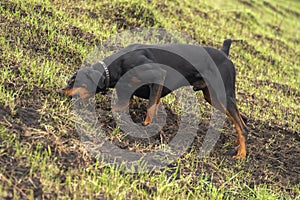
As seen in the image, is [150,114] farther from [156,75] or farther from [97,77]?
[97,77]

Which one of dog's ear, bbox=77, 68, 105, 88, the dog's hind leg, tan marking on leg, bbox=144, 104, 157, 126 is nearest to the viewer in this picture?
dog's ear, bbox=77, 68, 105, 88

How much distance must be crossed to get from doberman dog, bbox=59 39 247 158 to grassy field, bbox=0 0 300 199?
32cm

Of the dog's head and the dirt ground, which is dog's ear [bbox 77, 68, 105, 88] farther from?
the dirt ground

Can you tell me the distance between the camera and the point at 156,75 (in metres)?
5.38

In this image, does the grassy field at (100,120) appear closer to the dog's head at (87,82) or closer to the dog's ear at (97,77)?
the dog's head at (87,82)

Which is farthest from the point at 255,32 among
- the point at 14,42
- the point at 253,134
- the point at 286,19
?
the point at 14,42

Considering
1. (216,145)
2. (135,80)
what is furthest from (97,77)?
(216,145)

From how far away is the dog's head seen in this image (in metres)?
5.09

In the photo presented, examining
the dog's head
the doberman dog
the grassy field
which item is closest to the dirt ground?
the grassy field

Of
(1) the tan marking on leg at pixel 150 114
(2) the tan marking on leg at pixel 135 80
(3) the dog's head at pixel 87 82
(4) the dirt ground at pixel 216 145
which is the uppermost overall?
(2) the tan marking on leg at pixel 135 80

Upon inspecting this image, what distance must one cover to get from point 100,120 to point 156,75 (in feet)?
2.96

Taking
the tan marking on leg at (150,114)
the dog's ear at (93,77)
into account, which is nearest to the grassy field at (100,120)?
the tan marking on leg at (150,114)

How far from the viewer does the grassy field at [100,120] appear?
397 cm

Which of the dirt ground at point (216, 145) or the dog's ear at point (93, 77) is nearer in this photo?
the dirt ground at point (216, 145)
